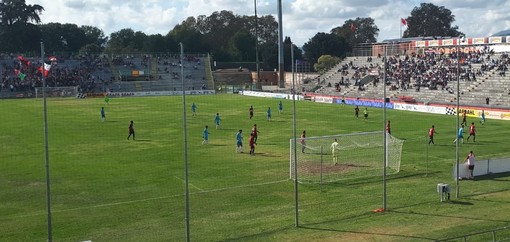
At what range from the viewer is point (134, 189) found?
931 inches

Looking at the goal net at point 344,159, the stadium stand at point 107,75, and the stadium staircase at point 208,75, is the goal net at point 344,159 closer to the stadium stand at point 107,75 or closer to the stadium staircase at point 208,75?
the stadium stand at point 107,75

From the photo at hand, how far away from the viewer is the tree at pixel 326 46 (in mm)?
122438

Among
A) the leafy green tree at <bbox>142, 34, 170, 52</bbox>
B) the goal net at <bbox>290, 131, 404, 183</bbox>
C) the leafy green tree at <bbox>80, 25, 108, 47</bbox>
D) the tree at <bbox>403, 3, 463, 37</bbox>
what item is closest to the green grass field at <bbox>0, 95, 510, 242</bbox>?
the goal net at <bbox>290, 131, 404, 183</bbox>

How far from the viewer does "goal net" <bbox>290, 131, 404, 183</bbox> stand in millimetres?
26127

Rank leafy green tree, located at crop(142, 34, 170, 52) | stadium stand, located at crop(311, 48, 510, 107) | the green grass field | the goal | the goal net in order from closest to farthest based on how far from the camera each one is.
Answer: the green grass field → the goal net → stadium stand, located at crop(311, 48, 510, 107) → the goal → leafy green tree, located at crop(142, 34, 170, 52)

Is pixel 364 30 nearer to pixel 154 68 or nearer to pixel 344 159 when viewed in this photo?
pixel 154 68

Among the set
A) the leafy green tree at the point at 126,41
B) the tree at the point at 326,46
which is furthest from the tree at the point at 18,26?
the tree at the point at 326,46

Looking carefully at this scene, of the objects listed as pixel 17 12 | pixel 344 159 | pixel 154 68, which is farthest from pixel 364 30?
pixel 344 159

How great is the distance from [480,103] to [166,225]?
50.4 m

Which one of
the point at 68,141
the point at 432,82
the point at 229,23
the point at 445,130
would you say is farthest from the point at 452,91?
the point at 229,23

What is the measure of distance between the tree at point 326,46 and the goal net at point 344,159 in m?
91.1

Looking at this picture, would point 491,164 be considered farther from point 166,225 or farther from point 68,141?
point 68,141

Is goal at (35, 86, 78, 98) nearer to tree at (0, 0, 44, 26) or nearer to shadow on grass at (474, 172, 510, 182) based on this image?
tree at (0, 0, 44, 26)

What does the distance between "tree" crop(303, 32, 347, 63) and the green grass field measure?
8159cm
